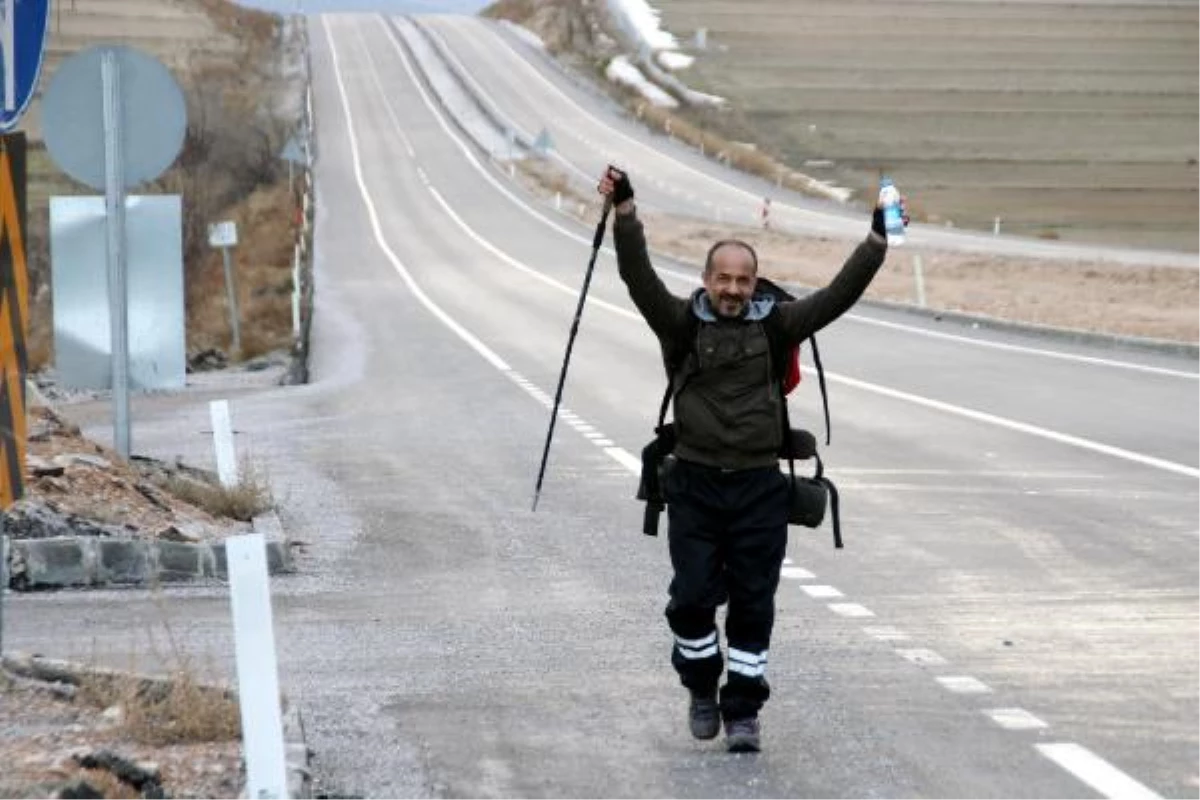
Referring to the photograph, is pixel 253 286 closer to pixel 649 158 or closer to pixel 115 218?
pixel 115 218

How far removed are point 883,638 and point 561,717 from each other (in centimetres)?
202

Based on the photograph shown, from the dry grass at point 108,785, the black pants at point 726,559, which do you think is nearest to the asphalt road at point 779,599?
the black pants at point 726,559

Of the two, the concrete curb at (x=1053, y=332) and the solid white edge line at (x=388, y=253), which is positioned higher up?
the concrete curb at (x=1053, y=332)

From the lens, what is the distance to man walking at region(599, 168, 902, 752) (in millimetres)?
7305

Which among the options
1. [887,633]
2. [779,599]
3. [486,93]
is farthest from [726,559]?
[486,93]

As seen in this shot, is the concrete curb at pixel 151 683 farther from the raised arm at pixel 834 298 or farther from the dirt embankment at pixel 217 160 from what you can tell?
the dirt embankment at pixel 217 160

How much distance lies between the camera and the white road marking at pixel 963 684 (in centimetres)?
818

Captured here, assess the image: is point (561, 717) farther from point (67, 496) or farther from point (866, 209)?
point (866, 209)

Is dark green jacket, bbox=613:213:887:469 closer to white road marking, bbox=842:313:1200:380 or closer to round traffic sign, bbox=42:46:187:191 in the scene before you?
round traffic sign, bbox=42:46:187:191

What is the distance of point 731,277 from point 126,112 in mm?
6442

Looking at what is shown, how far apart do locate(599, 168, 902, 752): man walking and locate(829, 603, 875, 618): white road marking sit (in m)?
2.58

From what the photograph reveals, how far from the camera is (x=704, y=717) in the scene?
24.2ft

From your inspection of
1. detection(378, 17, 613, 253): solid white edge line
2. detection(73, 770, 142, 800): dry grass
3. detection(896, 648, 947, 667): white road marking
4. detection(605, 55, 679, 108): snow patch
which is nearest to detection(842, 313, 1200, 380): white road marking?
detection(896, 648, 947, 667): white road marking

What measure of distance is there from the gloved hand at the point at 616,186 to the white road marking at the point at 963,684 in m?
2.25
